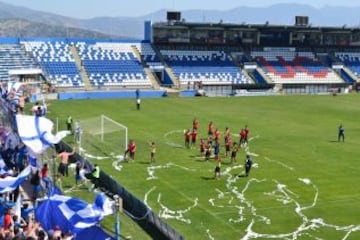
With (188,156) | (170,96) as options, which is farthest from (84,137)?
(170,96)

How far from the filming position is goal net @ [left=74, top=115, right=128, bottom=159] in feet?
119

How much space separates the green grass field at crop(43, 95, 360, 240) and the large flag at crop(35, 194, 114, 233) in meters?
5.44

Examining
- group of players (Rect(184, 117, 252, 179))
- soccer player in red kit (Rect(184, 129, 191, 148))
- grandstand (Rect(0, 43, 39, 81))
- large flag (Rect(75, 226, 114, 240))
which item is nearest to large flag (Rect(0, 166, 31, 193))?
large flag (Rect(75, 226, 114, 240))

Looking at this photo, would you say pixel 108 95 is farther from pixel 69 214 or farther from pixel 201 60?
pixel 69 214

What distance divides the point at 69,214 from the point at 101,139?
22.4m

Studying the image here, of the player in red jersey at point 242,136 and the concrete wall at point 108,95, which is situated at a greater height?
the concrete wall at point 108,95

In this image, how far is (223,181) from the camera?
31.0 m

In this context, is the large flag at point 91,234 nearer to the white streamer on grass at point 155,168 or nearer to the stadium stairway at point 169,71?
the white streamer on grass at point 155,168

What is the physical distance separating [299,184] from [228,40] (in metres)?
61.5

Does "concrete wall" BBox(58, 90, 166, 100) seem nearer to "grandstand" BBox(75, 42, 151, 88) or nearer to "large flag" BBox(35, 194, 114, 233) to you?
"grandstand" BBox(75, 42, 151, 88)

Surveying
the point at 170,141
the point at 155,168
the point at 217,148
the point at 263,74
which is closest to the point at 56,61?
the point at 263,74

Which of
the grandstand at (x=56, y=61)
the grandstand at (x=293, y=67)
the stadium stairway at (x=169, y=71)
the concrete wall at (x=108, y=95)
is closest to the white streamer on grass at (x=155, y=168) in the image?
the concrete wall at (x=108, y=95)

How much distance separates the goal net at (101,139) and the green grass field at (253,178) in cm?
119

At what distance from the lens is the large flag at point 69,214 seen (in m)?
17.1
